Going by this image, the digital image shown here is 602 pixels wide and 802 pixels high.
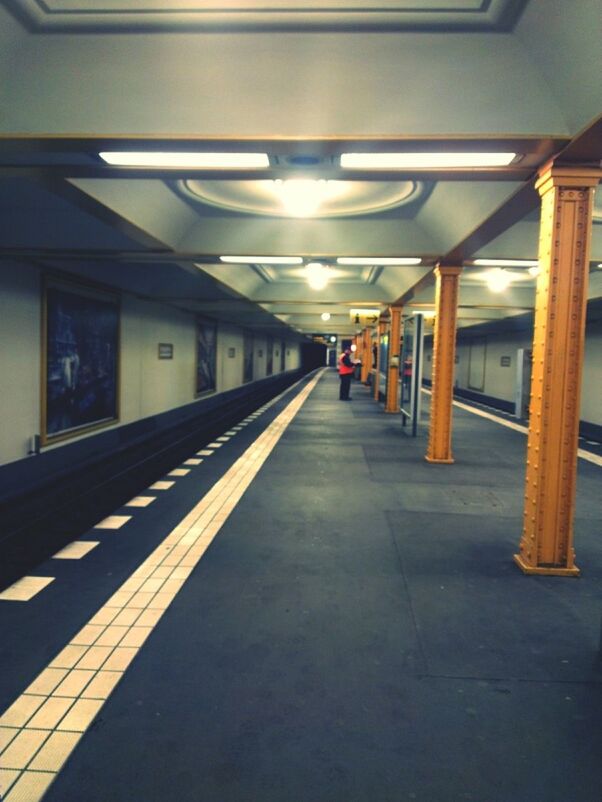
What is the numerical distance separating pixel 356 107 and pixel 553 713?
4.03 metres

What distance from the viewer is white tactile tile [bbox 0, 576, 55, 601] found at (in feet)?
12.8

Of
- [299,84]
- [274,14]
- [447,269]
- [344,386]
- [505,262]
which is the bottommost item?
[344,386]

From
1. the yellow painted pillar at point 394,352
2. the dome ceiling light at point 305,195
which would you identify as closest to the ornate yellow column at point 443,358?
the dome ceiling light at point 305,195

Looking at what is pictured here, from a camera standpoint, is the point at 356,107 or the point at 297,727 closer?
the point at 297,727

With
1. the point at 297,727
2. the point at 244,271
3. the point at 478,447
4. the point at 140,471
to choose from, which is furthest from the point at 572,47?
the point at 244,271

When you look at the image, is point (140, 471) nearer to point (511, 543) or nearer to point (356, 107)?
point (511, 543)

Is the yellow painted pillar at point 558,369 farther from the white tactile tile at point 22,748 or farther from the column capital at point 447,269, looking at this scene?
the column capital at point 447,269

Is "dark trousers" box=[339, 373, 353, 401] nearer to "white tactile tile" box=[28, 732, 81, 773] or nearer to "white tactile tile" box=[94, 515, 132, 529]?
"white tactile tile" box=[94, 515, 132, 529]

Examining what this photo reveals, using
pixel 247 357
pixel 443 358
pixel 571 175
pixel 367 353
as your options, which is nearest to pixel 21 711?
pixel 571 175

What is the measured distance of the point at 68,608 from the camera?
147 inches

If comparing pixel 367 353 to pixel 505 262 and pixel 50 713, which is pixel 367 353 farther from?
pixel 50 713

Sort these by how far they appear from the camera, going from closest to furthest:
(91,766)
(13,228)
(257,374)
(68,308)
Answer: (91,766)
(13,228)
(68,308)
(257,374)

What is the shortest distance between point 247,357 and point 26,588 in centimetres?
2517

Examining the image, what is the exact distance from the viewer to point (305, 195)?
738cm
